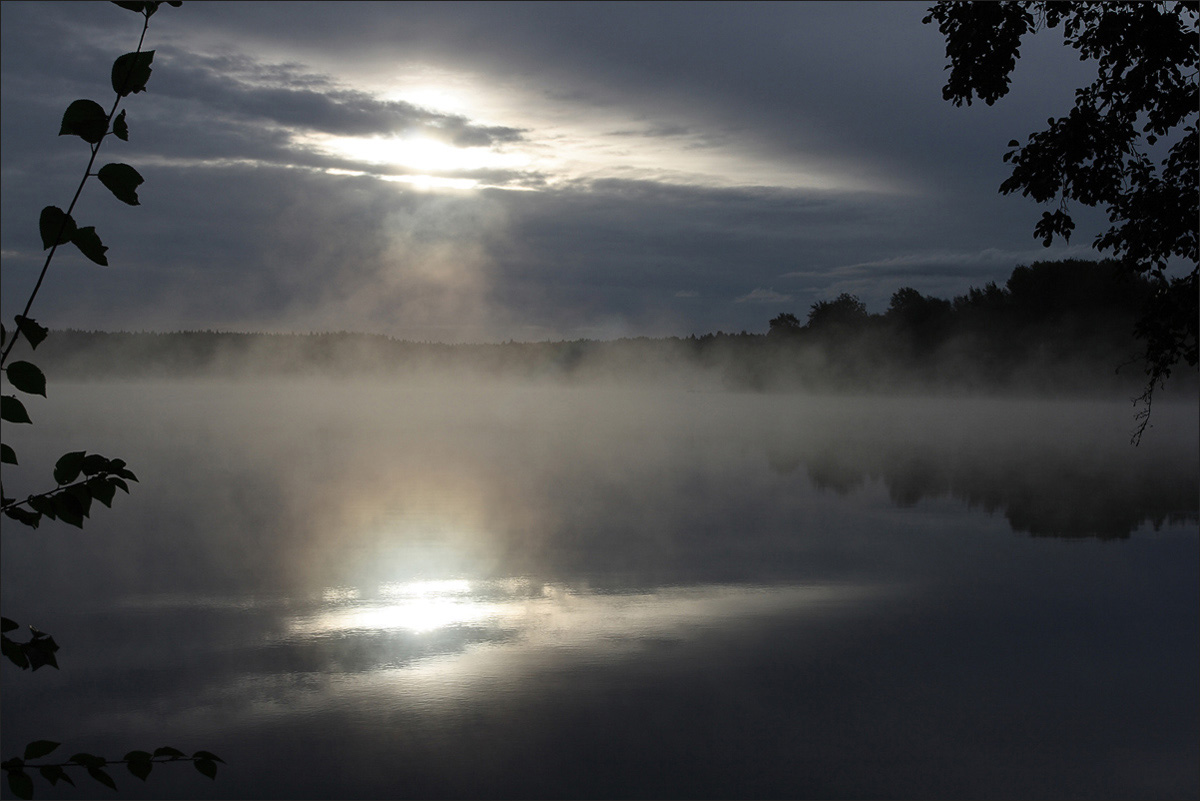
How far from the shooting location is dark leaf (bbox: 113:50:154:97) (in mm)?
1922

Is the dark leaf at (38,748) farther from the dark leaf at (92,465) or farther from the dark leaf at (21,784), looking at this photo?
the dark leaf at (92,465)

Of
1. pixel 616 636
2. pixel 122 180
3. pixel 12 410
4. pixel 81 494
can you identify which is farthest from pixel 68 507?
pixel 616 636

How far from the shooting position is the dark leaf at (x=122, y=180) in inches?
74.5

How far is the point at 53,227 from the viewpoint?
1893 mm

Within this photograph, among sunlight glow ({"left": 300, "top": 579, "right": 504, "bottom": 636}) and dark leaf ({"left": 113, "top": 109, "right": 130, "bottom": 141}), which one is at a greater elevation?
dark leaf ({"left": 113, "top": 109, "right": 130, "bottom": 141})

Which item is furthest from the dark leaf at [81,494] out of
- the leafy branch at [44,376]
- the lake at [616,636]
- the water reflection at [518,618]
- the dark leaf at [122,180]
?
the water reflection at [518,618]

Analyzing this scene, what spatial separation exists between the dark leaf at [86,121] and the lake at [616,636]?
17.3 ft

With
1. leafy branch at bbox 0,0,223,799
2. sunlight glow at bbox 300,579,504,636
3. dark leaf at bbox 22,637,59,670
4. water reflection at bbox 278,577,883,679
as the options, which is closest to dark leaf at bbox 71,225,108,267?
leafy branch at bbox 0,0,223,799

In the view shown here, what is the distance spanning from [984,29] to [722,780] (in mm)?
7586

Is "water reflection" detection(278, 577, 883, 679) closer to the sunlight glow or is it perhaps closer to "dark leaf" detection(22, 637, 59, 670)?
the sunlight glow

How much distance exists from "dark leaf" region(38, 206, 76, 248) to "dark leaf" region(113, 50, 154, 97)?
0.89 feet

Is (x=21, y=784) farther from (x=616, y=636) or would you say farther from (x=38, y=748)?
(x=616, y=636)

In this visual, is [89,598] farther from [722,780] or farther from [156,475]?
[156,475]

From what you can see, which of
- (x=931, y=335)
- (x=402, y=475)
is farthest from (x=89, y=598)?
(x=931, y=335)
